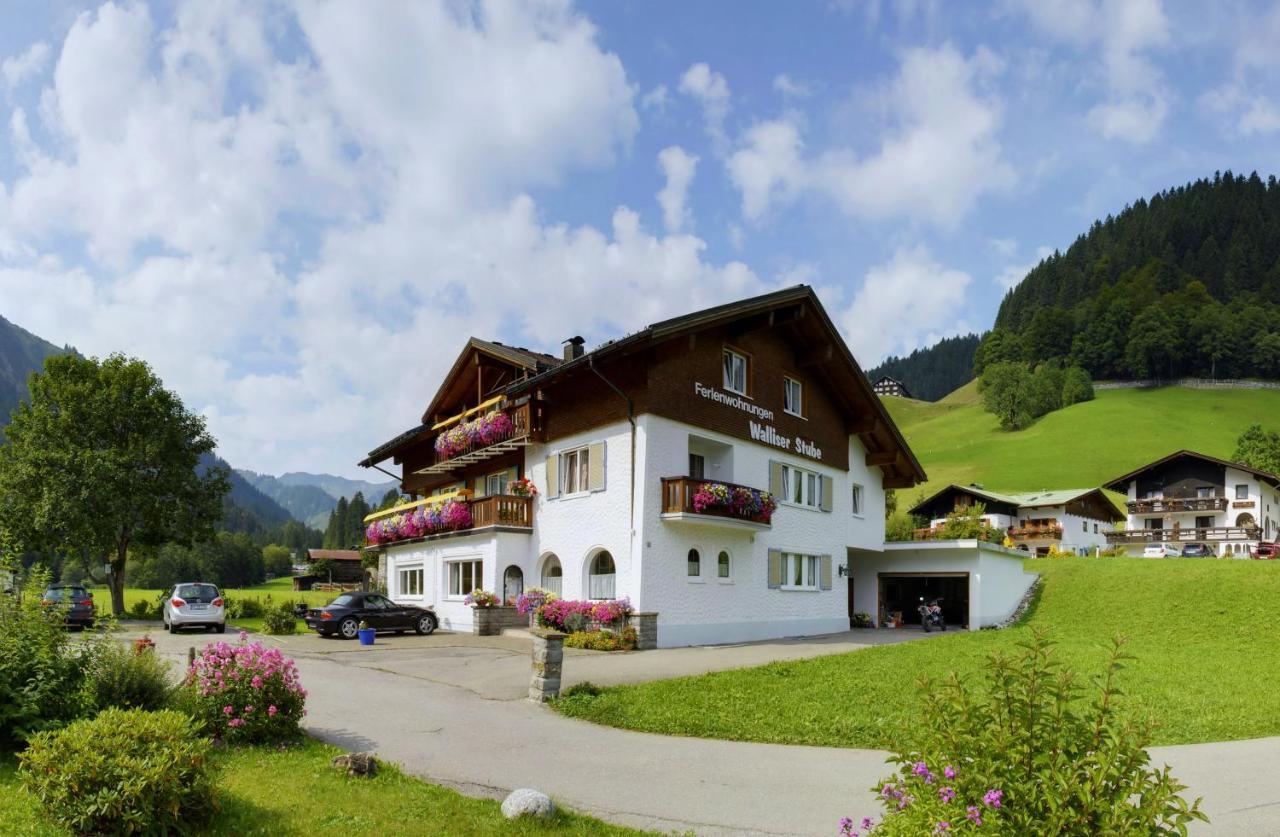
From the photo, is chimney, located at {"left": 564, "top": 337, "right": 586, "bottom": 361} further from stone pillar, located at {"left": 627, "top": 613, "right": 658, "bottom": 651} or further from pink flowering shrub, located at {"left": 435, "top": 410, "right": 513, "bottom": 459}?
stone pillar, located at {"left": 627, "top": 613, "right": 658, "bottom": 651}

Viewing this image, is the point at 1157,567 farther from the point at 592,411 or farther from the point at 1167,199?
the point at 1167,199

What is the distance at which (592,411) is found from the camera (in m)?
26.0

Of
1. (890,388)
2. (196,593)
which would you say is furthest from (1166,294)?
(196,593)

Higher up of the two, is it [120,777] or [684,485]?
[684,485]

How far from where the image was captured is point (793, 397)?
100ft

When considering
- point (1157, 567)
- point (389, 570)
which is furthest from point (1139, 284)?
point (389, 570)

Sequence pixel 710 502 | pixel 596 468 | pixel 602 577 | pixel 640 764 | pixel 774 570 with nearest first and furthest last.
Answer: pixel 640 764, pixel 710 502, pixel 602 577, pixel 596 468, pixel 774 570

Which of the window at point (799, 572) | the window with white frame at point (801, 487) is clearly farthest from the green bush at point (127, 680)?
the window with white frame at point (801, 487)

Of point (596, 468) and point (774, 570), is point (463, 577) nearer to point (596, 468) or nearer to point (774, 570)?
point (596, 468)

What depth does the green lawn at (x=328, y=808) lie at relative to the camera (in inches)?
283

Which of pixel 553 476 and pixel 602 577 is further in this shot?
pixel 553 476

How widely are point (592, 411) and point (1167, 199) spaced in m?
201

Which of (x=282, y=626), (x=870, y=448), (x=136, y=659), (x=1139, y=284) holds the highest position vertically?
(x=1139, y=284)

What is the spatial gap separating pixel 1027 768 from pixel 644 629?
19211mm
